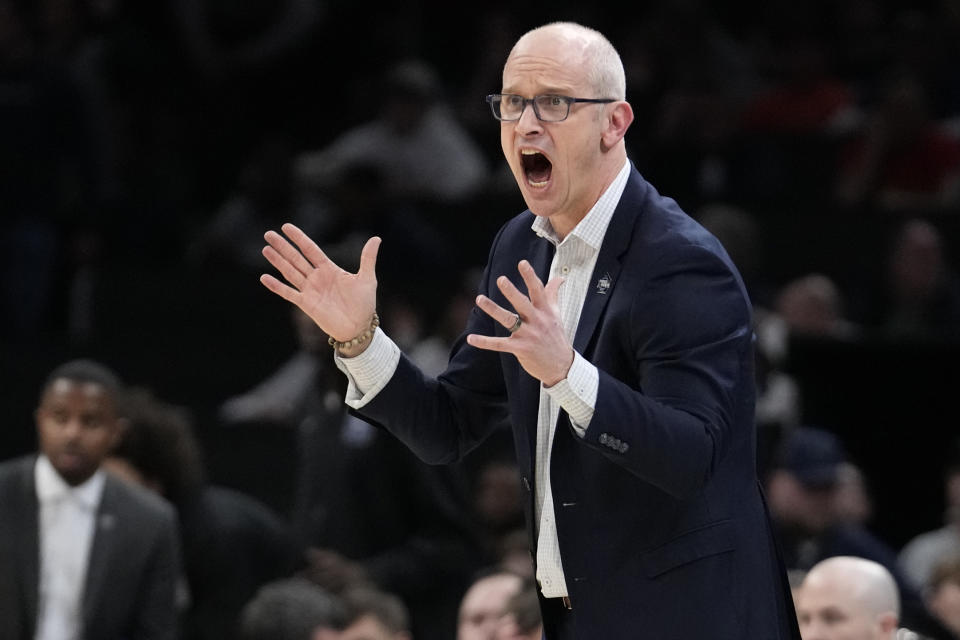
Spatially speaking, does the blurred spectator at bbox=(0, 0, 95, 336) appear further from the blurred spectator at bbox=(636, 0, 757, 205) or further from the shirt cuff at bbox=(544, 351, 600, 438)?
the shirt cuff at bbox=(544, 351, 600, 438)

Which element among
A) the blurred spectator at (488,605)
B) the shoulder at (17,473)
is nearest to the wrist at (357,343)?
the blurred spectator at (488,605)

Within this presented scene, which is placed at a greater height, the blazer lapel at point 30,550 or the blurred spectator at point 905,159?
the blurred spectator at point 905,159

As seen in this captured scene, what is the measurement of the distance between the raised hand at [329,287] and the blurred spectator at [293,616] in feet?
7.30

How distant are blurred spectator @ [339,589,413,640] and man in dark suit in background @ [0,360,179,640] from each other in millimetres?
596

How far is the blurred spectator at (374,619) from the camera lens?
17.0 ft

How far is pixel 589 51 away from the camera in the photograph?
9.80ft

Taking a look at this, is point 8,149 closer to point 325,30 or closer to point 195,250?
point 195,250

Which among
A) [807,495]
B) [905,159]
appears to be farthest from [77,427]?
[905,159]

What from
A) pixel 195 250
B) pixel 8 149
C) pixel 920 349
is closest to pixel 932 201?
pixel 920 349

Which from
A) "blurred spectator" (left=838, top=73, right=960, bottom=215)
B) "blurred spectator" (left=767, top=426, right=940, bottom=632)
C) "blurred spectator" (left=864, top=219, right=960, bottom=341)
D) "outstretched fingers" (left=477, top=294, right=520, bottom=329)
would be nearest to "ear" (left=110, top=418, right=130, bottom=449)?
"blurred spectator" (left=767, top=426, right=940, bottom=632)

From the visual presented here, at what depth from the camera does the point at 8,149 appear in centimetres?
880

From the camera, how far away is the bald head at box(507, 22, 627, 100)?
2975mm

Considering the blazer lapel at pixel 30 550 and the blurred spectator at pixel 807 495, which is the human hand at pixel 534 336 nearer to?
the blazer lapel at pixel 30 550

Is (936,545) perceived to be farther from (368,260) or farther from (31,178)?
(31,178)
